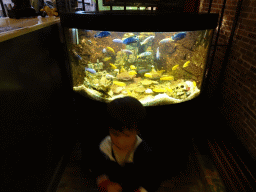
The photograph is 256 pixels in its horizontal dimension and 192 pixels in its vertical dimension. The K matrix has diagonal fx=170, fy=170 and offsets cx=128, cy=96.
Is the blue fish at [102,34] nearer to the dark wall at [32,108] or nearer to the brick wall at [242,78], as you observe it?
the dark wall at [32,108]

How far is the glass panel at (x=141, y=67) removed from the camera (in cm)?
187

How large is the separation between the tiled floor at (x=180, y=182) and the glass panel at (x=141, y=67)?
1.23m

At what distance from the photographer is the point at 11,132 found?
1.36 metres

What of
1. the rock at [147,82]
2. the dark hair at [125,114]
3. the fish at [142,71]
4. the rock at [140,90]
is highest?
the dark hair at [125,114]

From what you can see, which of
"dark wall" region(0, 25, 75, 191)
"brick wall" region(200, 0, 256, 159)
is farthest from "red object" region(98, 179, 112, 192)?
"brick wall" region(200, 0, 256, 159)

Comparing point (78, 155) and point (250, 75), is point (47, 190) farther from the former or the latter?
point (250, 75)

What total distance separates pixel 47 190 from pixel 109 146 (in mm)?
1400

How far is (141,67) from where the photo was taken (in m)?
1.99

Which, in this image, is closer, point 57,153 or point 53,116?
point 53,116

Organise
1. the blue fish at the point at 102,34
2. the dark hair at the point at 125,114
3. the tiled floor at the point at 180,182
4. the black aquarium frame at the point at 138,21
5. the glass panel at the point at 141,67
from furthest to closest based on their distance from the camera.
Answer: the tiled floor at the point at 180,182, the glass panel at the point at 141,67, the blue fish at the point at 102,34, the black aquarium frame at the point at 138,21, the dark hair at the point at 125,114

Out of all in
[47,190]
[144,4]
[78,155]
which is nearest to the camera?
[47,190]

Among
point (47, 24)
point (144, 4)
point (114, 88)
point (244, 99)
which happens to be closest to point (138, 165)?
point (114, 88)

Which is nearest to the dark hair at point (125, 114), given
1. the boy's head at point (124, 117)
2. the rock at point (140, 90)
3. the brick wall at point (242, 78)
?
the boy's head at point (124, 117)

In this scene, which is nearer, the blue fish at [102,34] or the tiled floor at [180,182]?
the blue fish at [102,34]
